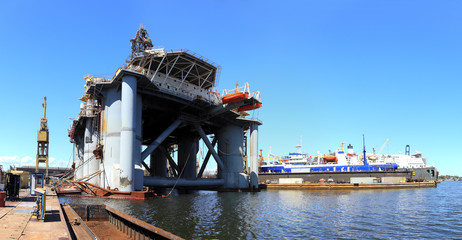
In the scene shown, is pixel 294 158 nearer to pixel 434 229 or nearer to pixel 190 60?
pixel 190 60

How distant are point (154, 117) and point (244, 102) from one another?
18.4 meters

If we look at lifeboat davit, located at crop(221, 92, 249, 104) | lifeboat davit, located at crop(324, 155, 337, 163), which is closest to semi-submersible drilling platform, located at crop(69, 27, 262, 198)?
lifeboat davit, located at crop(221, 92, 249, 104)

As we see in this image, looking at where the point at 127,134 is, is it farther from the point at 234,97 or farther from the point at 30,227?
the point at 30,227

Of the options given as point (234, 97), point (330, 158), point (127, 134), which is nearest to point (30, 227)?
point (127, 134)

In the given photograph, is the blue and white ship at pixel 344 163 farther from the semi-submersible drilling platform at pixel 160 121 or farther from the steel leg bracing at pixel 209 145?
the steel leg bracing at pixel 209 145

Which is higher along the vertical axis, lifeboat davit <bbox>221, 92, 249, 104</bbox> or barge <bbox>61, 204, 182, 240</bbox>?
lifeboat davit <bbox>221, 92, 249, 104</bbox>

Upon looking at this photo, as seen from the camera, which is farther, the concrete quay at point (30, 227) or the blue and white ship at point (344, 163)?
the blue and white ship at point (344, 163)

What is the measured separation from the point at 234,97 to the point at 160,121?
1822cm

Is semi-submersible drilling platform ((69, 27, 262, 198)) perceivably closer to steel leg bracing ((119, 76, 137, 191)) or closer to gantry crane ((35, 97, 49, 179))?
steel leg bracing ((119, 76, 137, 191))

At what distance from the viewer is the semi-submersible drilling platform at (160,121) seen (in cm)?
3803

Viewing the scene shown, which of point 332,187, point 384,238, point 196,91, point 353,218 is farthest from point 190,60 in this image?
point 332,187

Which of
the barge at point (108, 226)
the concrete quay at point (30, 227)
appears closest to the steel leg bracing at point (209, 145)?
the barge at point (108, 226)

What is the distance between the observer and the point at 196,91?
50.1 metres

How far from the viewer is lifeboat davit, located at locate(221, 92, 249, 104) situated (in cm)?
4503
